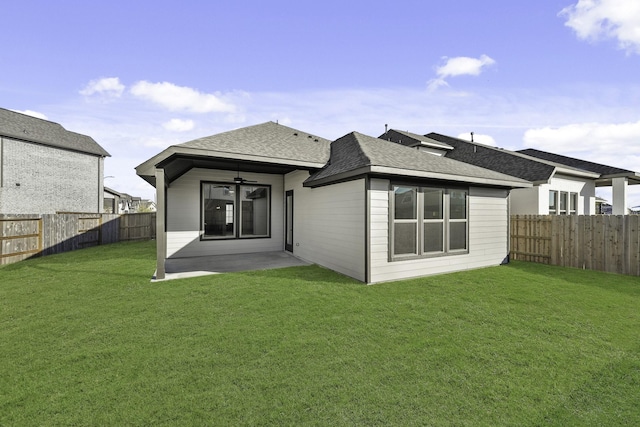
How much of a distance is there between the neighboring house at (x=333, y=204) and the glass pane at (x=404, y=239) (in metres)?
0.03

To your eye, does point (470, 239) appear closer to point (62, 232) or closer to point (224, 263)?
point (224, 263)

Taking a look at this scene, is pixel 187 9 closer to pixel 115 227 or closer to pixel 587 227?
pixel 115 227

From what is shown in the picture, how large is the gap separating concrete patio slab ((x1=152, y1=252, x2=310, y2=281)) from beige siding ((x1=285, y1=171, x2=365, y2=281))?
76cm

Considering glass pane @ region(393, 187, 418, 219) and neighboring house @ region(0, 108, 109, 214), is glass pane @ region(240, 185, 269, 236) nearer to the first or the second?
glass pane @ region(393, 187, 418, 219)

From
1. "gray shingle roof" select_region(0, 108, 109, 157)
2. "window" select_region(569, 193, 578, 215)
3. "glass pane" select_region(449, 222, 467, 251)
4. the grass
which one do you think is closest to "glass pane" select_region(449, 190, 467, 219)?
"glass pane" select_region(449, 222, 467, 251)

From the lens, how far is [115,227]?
14148 millimetres

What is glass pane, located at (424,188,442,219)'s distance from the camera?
701 centimetres

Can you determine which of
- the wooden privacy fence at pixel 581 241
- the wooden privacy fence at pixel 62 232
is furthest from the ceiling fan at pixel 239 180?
the wooden privacy fence at pixel 581 241

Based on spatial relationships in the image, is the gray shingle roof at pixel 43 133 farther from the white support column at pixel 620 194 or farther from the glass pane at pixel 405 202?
the white support column at pixel 620 194

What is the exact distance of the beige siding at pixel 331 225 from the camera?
646 cm

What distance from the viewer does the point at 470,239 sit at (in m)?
7.84

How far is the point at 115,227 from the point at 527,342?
17016mm

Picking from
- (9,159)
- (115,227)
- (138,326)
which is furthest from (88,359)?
(9,159)

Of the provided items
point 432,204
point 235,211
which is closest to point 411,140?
point 432,204
